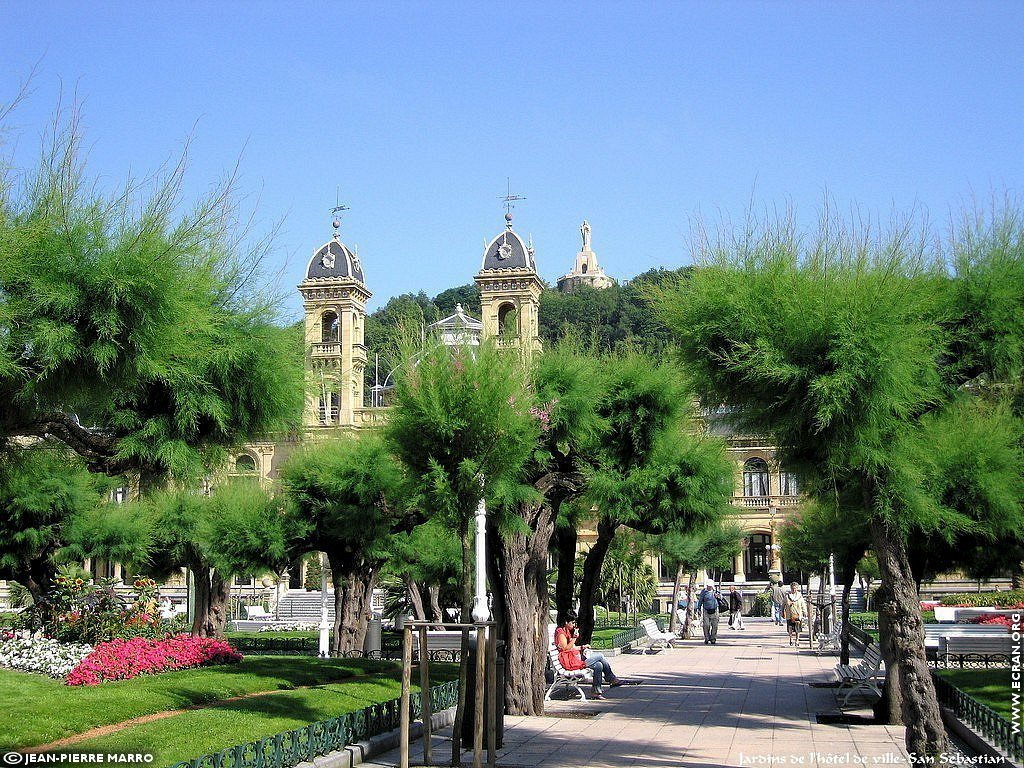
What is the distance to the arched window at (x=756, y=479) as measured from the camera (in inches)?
2613

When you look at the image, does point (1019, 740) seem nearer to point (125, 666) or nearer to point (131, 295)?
point (131, 295)

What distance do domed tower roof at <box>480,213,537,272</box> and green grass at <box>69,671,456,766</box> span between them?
34752 mm

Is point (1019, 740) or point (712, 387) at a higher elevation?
point (712, 387)

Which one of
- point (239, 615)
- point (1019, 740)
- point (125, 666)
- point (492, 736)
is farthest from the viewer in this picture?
point (239, 615)

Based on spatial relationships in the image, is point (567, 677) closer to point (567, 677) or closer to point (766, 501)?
point (567, 677)

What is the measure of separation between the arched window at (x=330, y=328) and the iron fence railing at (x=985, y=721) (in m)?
44.6

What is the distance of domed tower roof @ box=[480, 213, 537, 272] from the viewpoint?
4803 centimetres

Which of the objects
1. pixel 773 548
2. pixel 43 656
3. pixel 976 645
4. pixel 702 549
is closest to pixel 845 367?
pixel 976 645

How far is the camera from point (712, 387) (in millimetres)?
10133

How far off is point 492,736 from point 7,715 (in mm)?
4693

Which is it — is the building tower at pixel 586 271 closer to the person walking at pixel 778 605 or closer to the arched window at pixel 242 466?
the person walking at pixel 778 605

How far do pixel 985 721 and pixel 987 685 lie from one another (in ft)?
12.3

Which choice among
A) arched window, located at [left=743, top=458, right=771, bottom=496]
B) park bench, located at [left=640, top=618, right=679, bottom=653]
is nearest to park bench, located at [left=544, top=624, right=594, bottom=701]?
park bench, located at [left=640, top=618, right=679, bottom=653]

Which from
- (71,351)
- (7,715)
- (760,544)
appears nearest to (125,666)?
(7,715)
